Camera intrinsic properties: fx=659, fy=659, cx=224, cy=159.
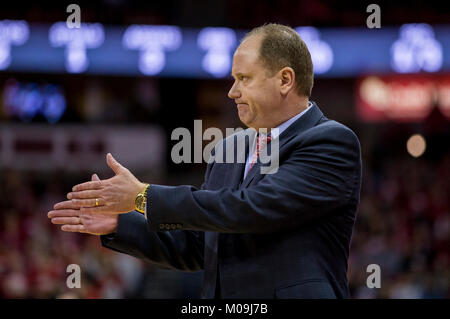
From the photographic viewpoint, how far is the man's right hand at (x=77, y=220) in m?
2.54

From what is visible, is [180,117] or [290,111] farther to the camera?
[180,117]

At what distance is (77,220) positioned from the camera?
2.56 metres

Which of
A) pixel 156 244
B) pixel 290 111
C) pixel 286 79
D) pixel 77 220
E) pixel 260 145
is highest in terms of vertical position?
pixel 286 79

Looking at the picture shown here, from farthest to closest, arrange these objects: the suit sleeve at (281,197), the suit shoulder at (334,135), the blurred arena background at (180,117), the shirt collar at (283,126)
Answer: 1. the blurred arena background at (180,117)
2. the shirt collar at (283,126)
3. the suit shoulder at (334,135)
4. the suit sleeve at (281,197)

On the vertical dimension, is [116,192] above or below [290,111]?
below

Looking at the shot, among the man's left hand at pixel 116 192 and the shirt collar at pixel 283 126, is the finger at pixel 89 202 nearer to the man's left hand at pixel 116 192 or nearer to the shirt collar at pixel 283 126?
the man's left hand at pixel 116 192

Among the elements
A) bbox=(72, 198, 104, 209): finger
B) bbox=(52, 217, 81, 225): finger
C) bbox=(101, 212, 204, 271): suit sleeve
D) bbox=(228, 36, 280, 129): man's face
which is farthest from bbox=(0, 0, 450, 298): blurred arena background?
bbox=(228, 36, 280, 129): man's face

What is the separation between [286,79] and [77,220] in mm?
972

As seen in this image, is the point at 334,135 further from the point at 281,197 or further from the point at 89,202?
the point at 89,202

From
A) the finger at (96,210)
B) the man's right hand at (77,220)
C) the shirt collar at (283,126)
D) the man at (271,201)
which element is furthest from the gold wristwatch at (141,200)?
the shirt collar at (283,126)

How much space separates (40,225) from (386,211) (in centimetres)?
581

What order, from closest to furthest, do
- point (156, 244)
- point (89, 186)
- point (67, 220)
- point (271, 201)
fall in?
point (271, 201) < point (89, 186) < point (67, 220) < point (156, 244)

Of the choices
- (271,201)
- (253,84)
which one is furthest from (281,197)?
(253,84)

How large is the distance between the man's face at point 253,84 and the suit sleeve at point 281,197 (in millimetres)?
210
